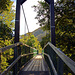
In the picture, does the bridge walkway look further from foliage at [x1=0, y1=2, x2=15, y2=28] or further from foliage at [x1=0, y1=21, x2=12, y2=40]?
foliage at [x1=0, y1=2, x2=15, y2=28]

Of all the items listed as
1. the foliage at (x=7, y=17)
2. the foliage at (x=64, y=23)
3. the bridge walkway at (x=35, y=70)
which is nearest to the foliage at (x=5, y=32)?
the foliage at (x=64, y=23)

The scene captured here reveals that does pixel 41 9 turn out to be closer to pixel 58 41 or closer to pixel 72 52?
pixel 58 41

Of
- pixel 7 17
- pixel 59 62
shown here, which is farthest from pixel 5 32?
pixel 59 62

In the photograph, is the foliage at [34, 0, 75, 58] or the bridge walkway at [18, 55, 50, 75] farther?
the foliage at [34, 0, 75, 58]

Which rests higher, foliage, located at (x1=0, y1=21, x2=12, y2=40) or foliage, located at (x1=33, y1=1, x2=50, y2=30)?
foliage, located at (x1=33, y1=1, x2=50, y2=30)

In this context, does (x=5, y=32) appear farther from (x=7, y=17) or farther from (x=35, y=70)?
(x=7, y=17)

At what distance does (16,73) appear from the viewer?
3.90 metres

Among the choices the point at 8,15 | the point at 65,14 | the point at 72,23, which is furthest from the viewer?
the point at 8,15

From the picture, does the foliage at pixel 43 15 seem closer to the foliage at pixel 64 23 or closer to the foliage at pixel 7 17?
the foliage at pixel 64 23

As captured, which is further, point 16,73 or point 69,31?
point 69,31

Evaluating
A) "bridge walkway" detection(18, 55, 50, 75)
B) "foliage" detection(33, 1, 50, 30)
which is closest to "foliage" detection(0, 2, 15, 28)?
"foliage" detection(33, 1, 50, 30)

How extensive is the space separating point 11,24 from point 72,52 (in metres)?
7.86

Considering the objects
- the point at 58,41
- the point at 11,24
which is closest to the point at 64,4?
the point at 58,41

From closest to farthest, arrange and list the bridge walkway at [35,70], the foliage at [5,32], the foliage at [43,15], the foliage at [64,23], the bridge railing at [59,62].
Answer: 1. the bridge railing at [59,62]
2. the bridge walkway at [35,70]
3. the foliage at [5,32]
4. the foliage at [64,23]
5. the foliage at [43,15]
